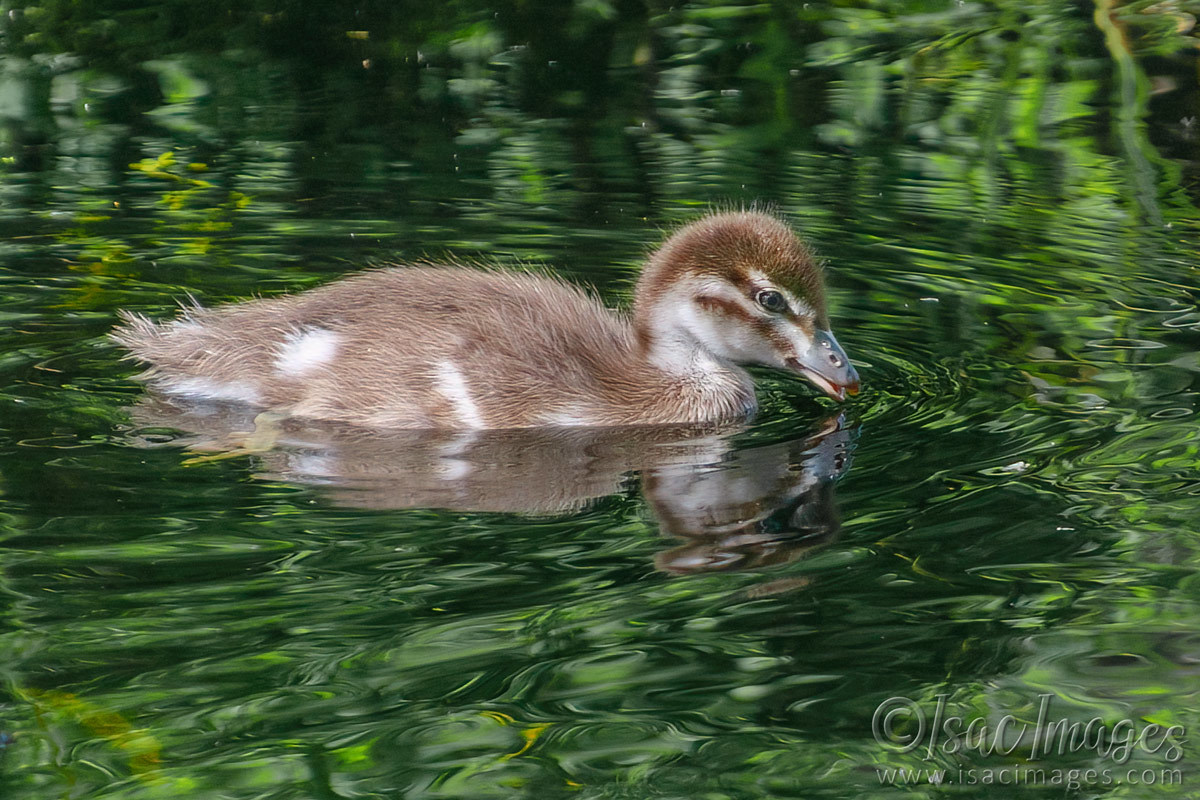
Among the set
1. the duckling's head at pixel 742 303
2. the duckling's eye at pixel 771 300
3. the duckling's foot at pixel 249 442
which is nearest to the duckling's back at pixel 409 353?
the duckling's foot at pixel 249 442

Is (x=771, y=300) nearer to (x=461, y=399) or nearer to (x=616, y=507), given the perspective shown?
(x=461, y=399)

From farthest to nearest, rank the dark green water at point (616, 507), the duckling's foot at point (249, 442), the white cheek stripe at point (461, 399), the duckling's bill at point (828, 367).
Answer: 1. the duckling's bill at point (828, 367)
2. the white cheek stripe at point (461, 399)
3. the duckling's foot at point (249, 442)
4. the dark green water at point (616, 507)

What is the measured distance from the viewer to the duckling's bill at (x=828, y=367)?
5531mm

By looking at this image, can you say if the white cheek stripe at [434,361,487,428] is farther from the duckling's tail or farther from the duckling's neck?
the duckling's tail

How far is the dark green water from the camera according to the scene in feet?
11.1

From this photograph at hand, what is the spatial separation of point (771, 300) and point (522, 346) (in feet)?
2.97

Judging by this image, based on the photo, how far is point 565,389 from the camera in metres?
5.52

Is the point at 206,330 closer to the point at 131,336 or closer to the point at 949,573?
the point at 131,336

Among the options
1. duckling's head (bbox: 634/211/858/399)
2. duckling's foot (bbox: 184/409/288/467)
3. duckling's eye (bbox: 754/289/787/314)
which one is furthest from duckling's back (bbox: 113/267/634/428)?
duckling's eye (bbox: 754/289/787/314)

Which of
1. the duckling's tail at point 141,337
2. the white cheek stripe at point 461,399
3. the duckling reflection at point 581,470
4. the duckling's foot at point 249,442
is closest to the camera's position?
the duckling reflection at point 581,470

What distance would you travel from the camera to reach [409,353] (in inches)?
215

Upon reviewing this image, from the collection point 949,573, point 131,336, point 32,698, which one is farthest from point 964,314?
point 32,698

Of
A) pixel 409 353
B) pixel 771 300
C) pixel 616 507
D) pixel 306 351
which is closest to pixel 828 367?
pixel 771 300

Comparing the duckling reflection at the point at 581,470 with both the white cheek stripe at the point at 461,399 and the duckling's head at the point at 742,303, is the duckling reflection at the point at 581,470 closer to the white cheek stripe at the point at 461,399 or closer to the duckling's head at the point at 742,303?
the white cheek stripe at the point at 461,399
